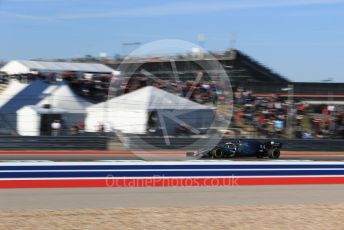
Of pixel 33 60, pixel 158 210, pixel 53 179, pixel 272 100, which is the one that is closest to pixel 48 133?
pixel 33 60

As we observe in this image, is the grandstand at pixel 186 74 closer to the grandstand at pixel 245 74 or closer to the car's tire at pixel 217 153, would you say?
the grandstand at pixel 245 74

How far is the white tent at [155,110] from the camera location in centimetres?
975

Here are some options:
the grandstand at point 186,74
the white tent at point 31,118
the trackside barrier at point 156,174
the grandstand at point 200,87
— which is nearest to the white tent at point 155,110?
the grandstand at point 200,87

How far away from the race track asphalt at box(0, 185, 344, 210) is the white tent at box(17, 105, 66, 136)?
8.64 meters

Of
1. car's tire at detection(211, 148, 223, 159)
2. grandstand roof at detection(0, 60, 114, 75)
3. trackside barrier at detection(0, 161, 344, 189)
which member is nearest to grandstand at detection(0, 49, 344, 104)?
grandstand roof at detection(0, 60, 114, 75)

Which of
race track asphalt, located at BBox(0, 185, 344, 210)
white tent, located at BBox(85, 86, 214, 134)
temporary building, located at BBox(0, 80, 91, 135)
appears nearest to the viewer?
race track asphalt, located at BBox(0, 185, 344, 210)

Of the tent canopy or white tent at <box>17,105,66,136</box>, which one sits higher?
the tent canopy

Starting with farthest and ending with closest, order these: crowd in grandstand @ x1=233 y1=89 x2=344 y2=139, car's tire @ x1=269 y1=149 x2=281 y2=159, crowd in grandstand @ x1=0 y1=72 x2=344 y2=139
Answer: crowd in grandstand @ x1=233 y1=89 x2=344 y2=139
crowd in grandstand @ x1=0 y1=72 x2=344 y2=139
car's tire @ x1=269 y1=149 x2=281 y2=159

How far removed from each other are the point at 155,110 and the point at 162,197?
2396mm

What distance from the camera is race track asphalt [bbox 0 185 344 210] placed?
24.2 ft

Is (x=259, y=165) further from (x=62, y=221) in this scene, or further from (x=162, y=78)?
(x=62, y=221)

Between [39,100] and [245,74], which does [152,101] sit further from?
[245,74]

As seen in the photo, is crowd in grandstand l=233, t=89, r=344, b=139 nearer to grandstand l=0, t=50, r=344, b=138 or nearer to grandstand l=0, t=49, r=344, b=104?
grandstand l=0, t=50, r=344, b=138

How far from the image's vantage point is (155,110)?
33.4ft
